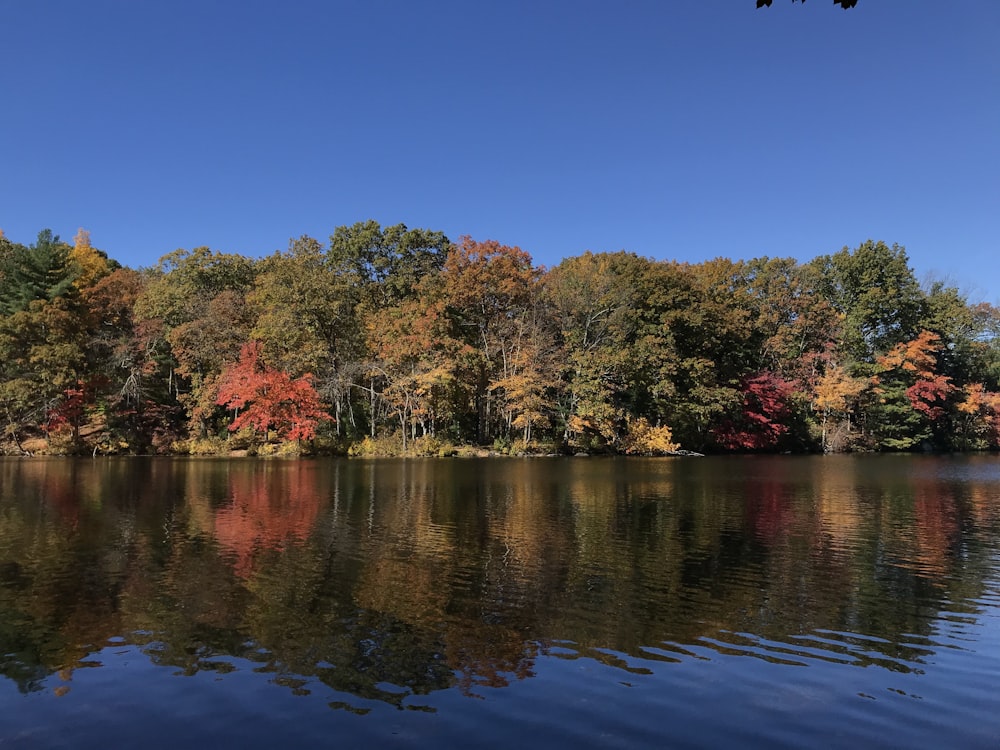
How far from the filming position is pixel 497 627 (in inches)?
333

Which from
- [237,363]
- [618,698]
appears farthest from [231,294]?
[618,698]

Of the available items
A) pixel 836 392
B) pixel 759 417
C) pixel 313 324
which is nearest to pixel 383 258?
pixel 313 324

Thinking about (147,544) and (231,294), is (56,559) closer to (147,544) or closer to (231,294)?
(147,544)

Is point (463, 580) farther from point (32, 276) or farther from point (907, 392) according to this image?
point (907, 392)

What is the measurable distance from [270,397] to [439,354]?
35.2 feet

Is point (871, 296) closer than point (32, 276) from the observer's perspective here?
No

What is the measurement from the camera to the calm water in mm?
5898

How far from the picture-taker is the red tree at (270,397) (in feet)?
132

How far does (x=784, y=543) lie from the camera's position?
1374 cm

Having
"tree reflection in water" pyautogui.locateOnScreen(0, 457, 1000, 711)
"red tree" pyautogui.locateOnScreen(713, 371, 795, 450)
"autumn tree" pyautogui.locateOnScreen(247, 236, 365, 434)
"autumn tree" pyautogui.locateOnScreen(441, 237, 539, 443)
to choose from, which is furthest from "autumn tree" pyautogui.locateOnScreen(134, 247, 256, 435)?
"red tree" pyautogui.locateOnScreen(713, 371, 795, 450)

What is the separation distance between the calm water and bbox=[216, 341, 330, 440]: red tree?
2218 centimetres

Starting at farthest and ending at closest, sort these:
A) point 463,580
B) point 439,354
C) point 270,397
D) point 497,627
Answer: point 439,354
point 270,397
point 463,580
point 497,627

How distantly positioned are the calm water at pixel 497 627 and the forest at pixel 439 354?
24.6 meters

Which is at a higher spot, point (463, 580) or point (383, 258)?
point (383, 258)
